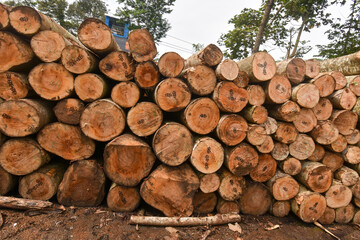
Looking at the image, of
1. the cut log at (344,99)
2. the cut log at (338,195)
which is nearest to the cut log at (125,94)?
the cut log at (344,99)

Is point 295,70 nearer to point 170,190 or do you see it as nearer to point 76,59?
point 170,190

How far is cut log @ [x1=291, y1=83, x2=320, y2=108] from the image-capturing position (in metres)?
2.20

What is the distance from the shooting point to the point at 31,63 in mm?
2129

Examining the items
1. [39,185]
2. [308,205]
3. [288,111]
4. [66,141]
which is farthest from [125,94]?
[308,205]

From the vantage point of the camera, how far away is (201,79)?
2.06 metres

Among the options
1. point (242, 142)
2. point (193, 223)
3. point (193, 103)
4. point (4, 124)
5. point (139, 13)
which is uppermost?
point (139, 13)

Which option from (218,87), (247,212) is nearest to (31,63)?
(218,87)

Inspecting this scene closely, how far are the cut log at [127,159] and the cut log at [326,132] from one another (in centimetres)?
233

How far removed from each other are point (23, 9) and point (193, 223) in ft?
10.2

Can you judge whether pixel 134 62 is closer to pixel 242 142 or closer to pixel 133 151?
pixel 133 151

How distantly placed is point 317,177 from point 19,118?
3.87 meters

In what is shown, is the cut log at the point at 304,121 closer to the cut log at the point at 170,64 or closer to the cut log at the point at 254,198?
the cut log at the point at 254,198

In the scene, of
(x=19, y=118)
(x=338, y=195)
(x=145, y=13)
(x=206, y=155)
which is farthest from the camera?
(x=145, y=13)

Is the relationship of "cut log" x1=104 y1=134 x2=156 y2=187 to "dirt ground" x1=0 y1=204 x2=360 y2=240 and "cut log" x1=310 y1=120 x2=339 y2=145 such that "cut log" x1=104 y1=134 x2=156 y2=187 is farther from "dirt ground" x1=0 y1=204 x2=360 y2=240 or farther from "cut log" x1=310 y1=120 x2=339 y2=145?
"cut log" x1=310 y1=120 x2=339 y2=145
